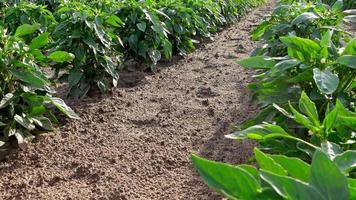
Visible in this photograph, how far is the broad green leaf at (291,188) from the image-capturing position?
2.45ft

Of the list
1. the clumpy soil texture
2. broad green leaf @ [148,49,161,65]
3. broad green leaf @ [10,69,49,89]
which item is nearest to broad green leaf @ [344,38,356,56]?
the clumpy soil texture

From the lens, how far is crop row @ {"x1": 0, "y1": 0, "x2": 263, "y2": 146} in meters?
2.92

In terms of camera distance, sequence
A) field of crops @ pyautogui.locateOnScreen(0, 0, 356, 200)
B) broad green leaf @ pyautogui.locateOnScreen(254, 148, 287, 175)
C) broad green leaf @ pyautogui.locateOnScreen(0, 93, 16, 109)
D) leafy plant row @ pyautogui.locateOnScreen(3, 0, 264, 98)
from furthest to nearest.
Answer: leafy plant row @ pyautogui.locateOnScreen(3, 0, 264, 98) → broad green leaf @ pyautogui.locateOnScreen(0, 93, 16, 109) → field of crops @ pyautogui.locateOnScreen(0, 0, 356, 200) → broad green leaf @ pyautogui.locateOnScreen(254, 148, 287, 175)

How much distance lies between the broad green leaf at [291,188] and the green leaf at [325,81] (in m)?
0.83

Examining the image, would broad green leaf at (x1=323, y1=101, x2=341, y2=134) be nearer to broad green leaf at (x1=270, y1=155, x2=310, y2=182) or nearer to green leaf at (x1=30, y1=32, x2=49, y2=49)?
broad green leaf at (x1=270, y1=155, x2=310, y2=182)

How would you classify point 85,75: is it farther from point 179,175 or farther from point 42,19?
point 179,175

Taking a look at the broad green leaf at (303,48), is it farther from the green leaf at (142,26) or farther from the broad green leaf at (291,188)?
the green leaf at (142,26)

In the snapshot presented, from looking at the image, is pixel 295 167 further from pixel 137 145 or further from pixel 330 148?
pixel 137 145

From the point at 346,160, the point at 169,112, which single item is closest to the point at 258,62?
the point at 346,160

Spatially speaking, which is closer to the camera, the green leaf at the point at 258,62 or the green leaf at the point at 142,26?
the green leaf at the point at 258,62

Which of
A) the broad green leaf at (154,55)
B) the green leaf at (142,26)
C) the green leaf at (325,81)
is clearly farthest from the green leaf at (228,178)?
the broad green leaf at (154,55)

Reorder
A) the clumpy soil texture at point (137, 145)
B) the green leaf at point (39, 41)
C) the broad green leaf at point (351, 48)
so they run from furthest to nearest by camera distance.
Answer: the green leaf at point (39, 41)
the clumpy soil texture at point (137, 145)
the broad green leaf at point (351, 48)

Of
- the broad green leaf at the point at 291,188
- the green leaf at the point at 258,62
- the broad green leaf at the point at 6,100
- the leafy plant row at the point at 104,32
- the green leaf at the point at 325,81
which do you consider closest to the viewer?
the broad green leaf at the point at 291,188

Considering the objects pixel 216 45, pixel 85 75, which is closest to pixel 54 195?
pixel 85 75
